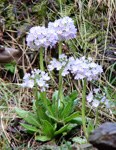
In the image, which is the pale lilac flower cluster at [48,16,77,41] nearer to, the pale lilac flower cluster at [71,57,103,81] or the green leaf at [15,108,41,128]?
the pale lilac flower cluster at [71,57,103,81]

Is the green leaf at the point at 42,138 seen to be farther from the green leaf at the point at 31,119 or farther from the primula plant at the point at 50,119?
the green leaf at the point at 31,119

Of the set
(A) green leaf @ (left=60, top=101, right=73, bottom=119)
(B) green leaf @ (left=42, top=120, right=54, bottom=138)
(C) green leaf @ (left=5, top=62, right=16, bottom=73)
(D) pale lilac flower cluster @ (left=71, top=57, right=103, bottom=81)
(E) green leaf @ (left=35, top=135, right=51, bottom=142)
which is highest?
(D) pale lilac flower cluster @ (left=71, top=57, right=103, bottom=81)

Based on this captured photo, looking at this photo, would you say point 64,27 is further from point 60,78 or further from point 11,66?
point 11,66

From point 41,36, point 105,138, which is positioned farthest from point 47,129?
point 105,138

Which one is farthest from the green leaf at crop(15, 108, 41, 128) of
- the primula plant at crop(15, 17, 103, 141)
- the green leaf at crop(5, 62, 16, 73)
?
the green leaf at crop(5, 62, 16, 73)

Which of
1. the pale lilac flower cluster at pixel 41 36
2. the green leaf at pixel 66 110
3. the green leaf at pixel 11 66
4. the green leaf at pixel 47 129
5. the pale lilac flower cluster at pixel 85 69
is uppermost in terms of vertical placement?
the pale lilac flower cluster at pixel 41 36

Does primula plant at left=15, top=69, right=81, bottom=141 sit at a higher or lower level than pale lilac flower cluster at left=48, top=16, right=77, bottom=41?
lower

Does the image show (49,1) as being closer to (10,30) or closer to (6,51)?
(10,30)

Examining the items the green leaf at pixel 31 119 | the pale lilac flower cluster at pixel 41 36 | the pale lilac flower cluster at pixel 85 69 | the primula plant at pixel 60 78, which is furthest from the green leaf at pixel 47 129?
the pale lilac flower cluster at pixel 41 36
